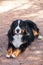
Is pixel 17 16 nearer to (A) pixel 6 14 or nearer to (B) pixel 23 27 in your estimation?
(A) pixel 6 14

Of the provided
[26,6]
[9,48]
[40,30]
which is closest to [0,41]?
[9,48]

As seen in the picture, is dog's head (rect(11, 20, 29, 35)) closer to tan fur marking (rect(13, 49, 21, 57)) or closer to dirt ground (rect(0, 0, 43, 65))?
tan fur marking (rect(13, 49, 21, 57))

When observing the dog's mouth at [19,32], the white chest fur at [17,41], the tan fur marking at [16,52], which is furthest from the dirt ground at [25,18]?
the dog's mouth at [19,32]

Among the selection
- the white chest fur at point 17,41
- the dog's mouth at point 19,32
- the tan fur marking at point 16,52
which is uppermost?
the dog's mouth at point 19,32

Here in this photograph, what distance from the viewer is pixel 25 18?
5613mm

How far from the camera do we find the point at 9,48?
12.7 feet

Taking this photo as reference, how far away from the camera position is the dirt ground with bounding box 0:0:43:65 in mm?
3775

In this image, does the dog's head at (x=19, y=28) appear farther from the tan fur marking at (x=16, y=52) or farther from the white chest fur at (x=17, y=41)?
the tan fur marking at (x=16, y=52)

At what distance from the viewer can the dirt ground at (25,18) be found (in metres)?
3.78

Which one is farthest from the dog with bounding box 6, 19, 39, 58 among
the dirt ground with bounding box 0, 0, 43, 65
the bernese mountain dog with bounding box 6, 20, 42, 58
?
the dirt ground with bounding box 0, 0, 43, 65

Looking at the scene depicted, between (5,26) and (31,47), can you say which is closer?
(31,47)

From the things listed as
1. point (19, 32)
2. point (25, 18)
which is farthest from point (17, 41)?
point (25, 18)

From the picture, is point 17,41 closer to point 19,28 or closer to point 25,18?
point 19,28

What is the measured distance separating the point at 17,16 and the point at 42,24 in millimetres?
827
